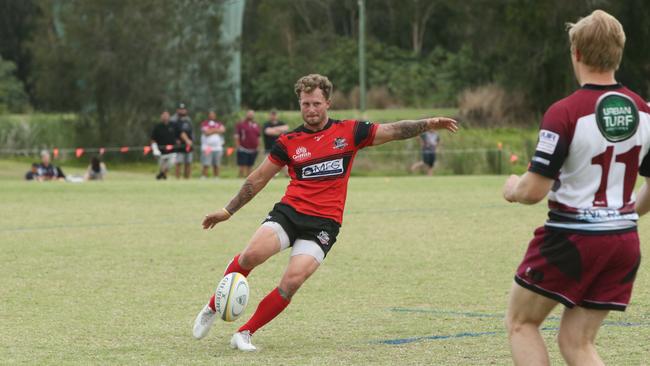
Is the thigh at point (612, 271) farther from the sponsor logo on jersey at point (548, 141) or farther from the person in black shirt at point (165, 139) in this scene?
the person in black shirt at point (165, 139)

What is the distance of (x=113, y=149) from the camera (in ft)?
129

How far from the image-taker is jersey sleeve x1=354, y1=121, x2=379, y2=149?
25.4 ft

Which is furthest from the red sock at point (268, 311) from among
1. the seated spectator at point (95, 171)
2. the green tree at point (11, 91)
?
the green tree at point (11, 91)

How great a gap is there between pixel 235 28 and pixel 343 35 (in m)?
31.6

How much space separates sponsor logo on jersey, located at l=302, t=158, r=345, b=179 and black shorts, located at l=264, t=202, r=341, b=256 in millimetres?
252

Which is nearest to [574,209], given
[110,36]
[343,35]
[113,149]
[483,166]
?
[483,166]

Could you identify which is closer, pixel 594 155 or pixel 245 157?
pixel 594 155

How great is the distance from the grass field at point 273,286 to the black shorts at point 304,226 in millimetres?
672

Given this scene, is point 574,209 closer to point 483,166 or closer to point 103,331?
point 103,331

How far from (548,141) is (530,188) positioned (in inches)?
8.1

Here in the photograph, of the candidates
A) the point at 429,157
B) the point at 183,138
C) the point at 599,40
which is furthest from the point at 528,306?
the point at 429,157

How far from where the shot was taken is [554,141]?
4613mm

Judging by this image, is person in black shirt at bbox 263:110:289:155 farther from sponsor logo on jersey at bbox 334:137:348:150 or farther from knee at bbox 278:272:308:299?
knee at bbox 278:272:308:299

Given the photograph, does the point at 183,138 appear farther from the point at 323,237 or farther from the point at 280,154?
the point at 323,237
